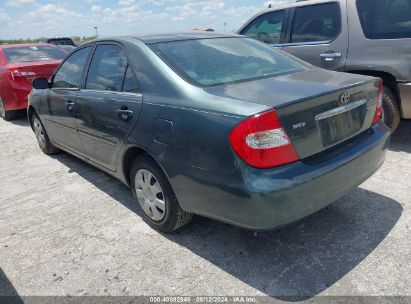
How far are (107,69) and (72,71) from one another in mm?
902

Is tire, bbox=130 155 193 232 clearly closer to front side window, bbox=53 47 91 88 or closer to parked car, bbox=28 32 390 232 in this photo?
parked car, bbox=28 32 390 232

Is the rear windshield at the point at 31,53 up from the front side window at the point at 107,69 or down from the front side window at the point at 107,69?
down

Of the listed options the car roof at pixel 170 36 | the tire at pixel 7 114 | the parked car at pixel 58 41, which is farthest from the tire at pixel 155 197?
the parked car at pixel 58 41

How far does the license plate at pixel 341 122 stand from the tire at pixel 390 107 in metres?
1.98

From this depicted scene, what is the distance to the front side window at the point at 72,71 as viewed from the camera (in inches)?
154

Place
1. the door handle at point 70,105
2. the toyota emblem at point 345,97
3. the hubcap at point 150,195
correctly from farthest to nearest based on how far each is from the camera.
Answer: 1. the door handle at point 70,105
2. the hubcap at point 150,195
3. the toyota emblem at point 345,97

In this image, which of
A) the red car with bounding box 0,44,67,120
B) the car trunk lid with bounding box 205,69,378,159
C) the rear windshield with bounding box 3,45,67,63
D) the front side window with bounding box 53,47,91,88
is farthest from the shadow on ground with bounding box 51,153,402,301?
the rear windshield with bounding box 3,45,67,63

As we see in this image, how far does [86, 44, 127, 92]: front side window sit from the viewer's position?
10.6ft

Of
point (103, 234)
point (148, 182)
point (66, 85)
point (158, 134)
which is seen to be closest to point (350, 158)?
point (158, 134)

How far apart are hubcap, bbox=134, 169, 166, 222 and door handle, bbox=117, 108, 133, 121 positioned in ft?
1.46

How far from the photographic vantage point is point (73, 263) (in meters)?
2.79

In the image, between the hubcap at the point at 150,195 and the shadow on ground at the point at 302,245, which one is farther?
the hubcap at the point at 150,195

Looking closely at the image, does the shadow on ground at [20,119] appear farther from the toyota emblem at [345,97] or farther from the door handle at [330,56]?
the toyota emblem at [345,97]

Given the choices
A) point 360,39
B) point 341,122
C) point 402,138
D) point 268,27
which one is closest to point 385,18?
point 360,39
